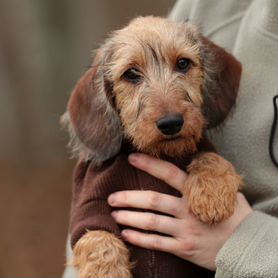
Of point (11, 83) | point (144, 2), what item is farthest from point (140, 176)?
point (11, 83)

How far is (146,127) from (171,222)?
44 cm

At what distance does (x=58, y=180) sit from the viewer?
273 inches

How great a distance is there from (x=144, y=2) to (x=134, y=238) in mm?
5472

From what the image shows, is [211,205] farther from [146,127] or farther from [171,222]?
[146,127]

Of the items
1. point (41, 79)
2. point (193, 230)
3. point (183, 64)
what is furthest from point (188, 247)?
point (41, 79)

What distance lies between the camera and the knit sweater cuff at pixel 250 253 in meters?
2.33

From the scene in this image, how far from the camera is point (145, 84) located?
266cm

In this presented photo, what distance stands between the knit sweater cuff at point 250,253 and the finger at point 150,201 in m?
0.28

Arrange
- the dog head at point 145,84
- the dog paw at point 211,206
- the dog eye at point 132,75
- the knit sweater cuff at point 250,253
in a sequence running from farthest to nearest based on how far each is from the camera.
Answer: the dog eye at point 132,75 < the dog head at point 145,84 < the dog paw at point 211,206 < the knit sweater cuff at point 250,253

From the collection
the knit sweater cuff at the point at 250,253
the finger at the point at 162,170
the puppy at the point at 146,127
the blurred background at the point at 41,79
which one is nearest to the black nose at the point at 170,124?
the puppy at the point at 146,127

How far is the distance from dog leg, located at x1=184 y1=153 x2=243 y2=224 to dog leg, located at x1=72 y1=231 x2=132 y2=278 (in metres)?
0.36

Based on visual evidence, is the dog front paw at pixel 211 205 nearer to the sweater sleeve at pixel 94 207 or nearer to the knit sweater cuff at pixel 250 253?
the knit sweater cuff at pixel 250 253

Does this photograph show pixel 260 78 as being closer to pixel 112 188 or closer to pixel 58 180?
pixel 112 188

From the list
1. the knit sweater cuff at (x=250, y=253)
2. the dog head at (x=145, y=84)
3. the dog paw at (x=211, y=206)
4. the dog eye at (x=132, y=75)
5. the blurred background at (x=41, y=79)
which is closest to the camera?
the knit sweater cuff at (x=250, y=253)
